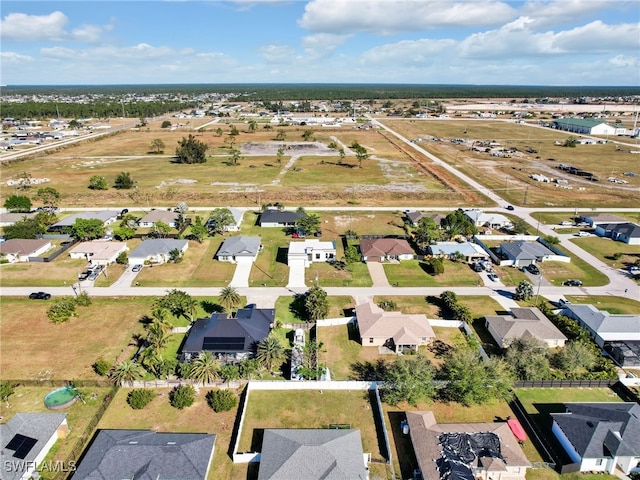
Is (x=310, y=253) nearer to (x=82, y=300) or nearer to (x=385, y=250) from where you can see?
(x=385, y=250)

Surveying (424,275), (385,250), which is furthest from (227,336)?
(385,250)

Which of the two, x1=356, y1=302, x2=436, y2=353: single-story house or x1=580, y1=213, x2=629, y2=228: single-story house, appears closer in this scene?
x1=356, y1=302, x2=436, y2=353: single-story house

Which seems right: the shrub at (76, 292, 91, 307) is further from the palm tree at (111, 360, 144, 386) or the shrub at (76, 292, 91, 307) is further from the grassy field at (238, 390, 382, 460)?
the grassy field at (238, 390, 382, 460)

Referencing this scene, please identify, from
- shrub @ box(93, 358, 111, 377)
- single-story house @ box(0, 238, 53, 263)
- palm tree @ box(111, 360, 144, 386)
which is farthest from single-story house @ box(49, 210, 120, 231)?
palm tree @ box(111, 360, 144, 386)

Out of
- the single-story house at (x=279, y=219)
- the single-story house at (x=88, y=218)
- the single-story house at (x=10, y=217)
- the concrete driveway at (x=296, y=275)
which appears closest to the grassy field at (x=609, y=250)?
the concrete driveway at (x=296, y=275)

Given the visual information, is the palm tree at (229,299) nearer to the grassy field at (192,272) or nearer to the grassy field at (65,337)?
the grassy field at (192,272)
